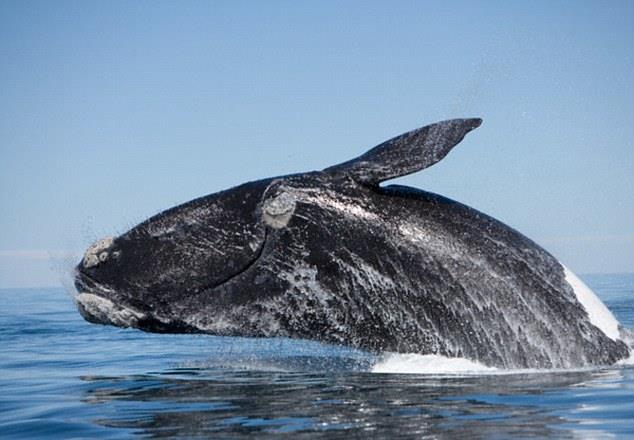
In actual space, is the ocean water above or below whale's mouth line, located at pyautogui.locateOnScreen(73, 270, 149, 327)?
below

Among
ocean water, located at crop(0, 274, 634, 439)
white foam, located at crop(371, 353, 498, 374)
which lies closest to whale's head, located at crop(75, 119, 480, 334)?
ocean water, located at crop(0, 274, 634, 439)

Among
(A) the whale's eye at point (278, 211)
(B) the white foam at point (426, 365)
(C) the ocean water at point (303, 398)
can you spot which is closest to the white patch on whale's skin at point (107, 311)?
(C) the ocean water at point (303, 398)

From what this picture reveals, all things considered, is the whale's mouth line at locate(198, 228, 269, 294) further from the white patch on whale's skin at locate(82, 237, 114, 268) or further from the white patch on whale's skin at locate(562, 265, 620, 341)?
the white patch on whale's skin at locate(562, 265, 620, 341)

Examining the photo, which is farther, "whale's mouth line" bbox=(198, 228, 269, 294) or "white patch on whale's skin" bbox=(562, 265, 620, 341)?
"white patch on whale's skin" bbox=(562, 265, 620, 341)

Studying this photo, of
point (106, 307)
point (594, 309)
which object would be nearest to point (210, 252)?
point (106, 307)

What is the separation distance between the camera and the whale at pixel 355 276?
452 inches

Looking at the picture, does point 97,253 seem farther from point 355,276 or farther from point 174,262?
point 355,276

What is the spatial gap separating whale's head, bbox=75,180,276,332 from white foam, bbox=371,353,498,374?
199 cm

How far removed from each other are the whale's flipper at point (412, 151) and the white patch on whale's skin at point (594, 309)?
7.34 ft

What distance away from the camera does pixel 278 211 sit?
11562mm

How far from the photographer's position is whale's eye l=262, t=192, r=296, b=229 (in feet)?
38.0

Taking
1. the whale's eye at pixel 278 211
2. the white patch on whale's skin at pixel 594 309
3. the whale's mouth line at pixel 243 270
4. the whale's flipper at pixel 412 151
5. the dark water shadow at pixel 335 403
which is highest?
the whale's flipper at pixel 412 151

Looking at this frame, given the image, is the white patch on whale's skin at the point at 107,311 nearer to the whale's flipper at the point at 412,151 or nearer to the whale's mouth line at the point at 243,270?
the whale's mouth line at the point at 243,270

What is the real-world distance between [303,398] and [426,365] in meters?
2.21
